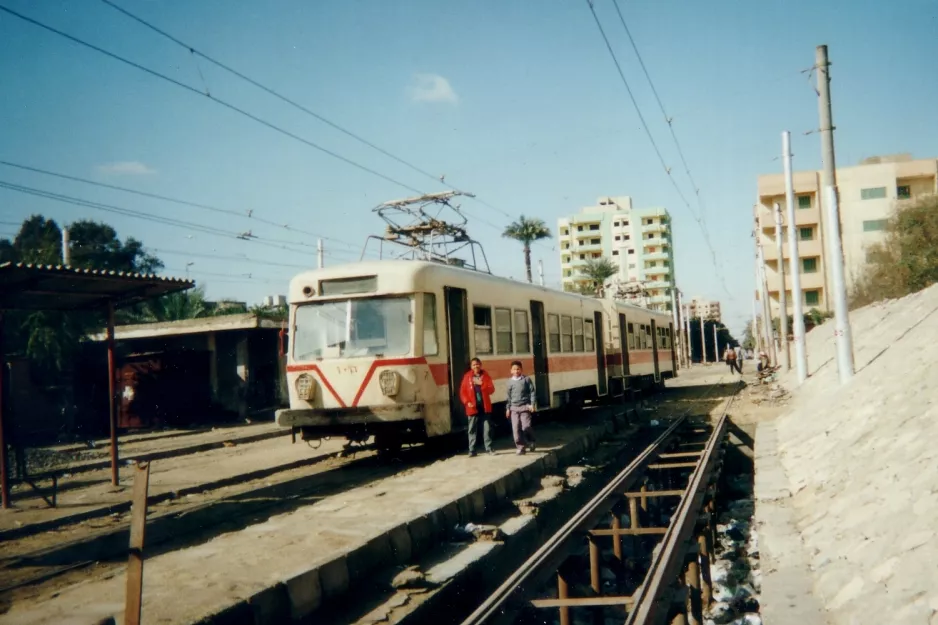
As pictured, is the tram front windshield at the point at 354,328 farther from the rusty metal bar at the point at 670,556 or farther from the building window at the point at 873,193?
the building window at the point at 873,193

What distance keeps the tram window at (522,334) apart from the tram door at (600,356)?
5.16 meters

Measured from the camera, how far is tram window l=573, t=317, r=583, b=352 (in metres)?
17.6

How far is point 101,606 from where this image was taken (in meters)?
4.99

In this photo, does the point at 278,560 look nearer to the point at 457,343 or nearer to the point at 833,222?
the point at 457,343

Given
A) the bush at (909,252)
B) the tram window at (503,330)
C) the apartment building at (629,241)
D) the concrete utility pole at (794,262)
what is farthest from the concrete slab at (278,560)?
the apartment building at (629,241)

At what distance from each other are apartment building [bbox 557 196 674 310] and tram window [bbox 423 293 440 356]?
79.1 m

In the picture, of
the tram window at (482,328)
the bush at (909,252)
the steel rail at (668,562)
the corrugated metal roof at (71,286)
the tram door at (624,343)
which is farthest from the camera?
the bush at (909,252)

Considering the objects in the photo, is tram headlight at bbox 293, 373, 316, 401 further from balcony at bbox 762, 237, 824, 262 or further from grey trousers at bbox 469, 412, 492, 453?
balcony at bbox 762, 237, 824, 262

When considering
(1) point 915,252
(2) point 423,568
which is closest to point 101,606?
(2) point 423,568

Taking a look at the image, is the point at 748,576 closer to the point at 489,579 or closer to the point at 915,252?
the point at 489,579

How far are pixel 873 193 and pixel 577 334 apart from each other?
150 ft

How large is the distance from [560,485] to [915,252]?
30.1 m

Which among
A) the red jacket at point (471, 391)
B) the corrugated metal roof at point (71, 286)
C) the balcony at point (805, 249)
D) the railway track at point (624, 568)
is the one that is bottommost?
the railway track at point (624, 568)

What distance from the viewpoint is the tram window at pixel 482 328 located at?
12.4m
